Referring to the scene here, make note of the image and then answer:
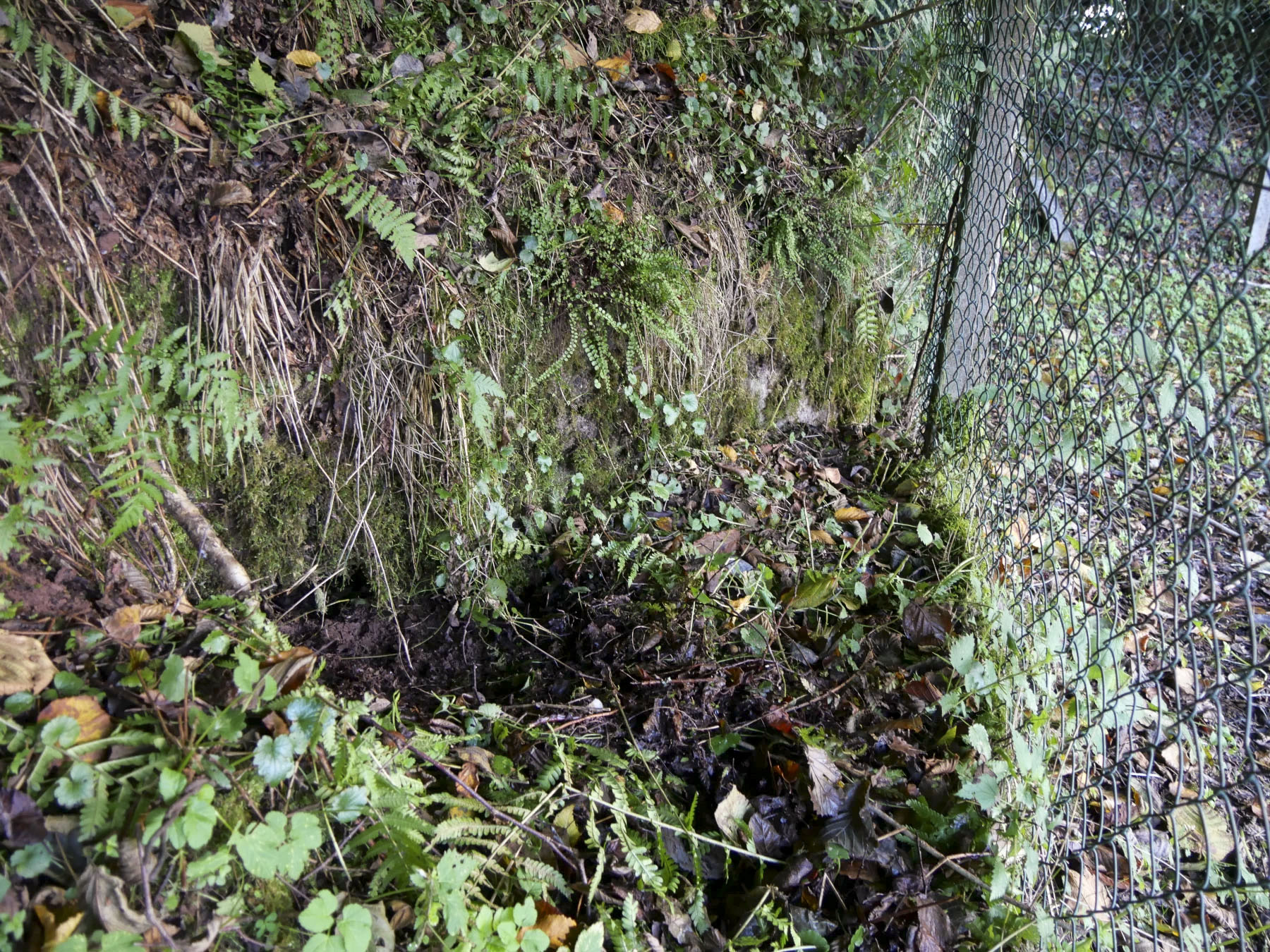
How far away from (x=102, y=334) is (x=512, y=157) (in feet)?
5.30

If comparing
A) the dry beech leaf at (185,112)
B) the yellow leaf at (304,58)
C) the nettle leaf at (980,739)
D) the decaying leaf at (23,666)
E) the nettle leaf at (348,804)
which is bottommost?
the nettle leaf at (348,804)

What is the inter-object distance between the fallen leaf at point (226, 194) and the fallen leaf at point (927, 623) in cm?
290

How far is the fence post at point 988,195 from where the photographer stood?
120 inches

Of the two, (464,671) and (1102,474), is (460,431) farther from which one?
(1102,474)

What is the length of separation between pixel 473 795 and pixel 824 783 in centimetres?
107

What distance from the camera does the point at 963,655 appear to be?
7.97 ft

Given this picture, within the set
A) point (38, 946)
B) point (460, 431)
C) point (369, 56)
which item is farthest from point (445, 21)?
point (38, 946)

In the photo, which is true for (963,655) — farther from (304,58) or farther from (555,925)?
(304,58)

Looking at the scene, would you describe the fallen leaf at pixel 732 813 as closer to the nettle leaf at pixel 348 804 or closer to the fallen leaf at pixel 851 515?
the nettle leaf at pixel 348 804

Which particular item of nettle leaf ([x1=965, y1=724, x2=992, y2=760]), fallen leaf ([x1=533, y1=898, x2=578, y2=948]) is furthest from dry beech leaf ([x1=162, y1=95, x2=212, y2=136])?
nettle leaf ([x1=965, y1=724, x2=992, y2=760])

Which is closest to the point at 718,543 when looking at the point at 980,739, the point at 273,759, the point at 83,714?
the point at 980,739

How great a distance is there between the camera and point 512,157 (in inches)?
119

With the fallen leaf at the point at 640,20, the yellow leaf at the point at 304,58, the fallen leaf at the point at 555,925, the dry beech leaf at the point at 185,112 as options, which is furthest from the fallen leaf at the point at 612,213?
the fallen leaf at the point at 555,925

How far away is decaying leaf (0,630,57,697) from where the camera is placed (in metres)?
1.76
